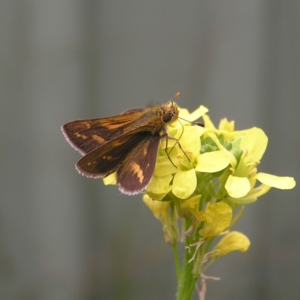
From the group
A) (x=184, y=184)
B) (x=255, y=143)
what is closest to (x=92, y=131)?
(x=184, y=184)

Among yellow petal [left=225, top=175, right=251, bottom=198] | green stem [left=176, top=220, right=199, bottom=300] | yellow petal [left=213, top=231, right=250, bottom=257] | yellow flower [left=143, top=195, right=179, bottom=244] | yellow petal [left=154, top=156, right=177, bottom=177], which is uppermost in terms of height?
yellow petal [left=154, top=156, right=177, bottom=177]

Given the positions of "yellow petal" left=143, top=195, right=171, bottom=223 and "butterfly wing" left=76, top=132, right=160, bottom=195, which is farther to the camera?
"yellow petal" left=143, top=195, right=171, bottom=223

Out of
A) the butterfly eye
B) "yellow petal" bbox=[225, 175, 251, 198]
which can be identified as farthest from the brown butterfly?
"yellow petal" bbox=[225, 175, 251, 198]

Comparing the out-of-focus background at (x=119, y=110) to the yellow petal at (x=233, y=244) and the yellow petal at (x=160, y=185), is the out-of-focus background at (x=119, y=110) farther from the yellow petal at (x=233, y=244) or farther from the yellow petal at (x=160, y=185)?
the yellow petal at (x=160, y=185)

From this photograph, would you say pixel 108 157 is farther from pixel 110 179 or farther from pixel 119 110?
pixel 119 110

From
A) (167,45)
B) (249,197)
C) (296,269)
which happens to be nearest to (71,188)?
(167,45)

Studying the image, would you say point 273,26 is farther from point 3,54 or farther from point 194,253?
point 194,253

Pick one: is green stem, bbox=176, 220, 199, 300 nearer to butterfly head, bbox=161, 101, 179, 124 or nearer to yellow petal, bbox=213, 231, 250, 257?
yellow petal, bbox=213, 231, 250, 257

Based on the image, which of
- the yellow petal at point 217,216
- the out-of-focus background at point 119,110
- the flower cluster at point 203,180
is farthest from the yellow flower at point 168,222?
the out-of-focus background at point 119,110

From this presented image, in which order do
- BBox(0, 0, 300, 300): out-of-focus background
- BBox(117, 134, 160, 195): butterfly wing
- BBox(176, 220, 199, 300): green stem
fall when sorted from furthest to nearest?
BBox(0, 0, 300, 300): out-of-focus background
BBox(176, 220, 199, 300): green stem
BBox(117, 134, 160, 195): butterfly wing
